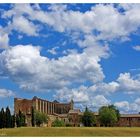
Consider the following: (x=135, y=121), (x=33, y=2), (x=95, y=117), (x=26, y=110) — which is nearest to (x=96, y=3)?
(x=33, y=2)

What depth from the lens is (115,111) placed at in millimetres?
43125

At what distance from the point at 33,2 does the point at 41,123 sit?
73.1ft

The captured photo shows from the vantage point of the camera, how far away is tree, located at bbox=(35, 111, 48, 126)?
46.9 m

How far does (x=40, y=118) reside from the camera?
48094 millimetres

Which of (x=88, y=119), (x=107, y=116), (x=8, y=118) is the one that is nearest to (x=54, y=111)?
(x=88, y=119)

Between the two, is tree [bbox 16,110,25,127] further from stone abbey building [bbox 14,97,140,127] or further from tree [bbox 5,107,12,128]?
tree [bbox 5,107,12,128]

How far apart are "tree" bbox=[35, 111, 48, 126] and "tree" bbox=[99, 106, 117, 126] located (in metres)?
5.88

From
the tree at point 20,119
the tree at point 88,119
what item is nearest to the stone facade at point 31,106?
the tree at point 20,119

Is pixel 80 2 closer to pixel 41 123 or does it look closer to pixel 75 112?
pixel 41 123

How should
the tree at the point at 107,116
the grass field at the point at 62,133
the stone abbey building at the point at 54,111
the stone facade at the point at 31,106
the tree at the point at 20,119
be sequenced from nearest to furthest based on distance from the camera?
the grass field at the point at 62,133 < the tree at the point at 20,119 < the tree at the point at 107,116 < the stone abbey building at the point at 54,111 < the stone facade at the point at 31,106

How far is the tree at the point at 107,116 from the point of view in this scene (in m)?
42.4

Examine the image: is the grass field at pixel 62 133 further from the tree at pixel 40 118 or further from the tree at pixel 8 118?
the tree at pixel 40 118

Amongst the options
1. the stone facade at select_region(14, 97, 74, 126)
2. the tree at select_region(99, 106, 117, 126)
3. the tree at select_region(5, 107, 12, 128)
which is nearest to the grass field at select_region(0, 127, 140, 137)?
the tree at select_region(5, 107, 12, 128)

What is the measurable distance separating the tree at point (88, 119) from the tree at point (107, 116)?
88 centimetres
